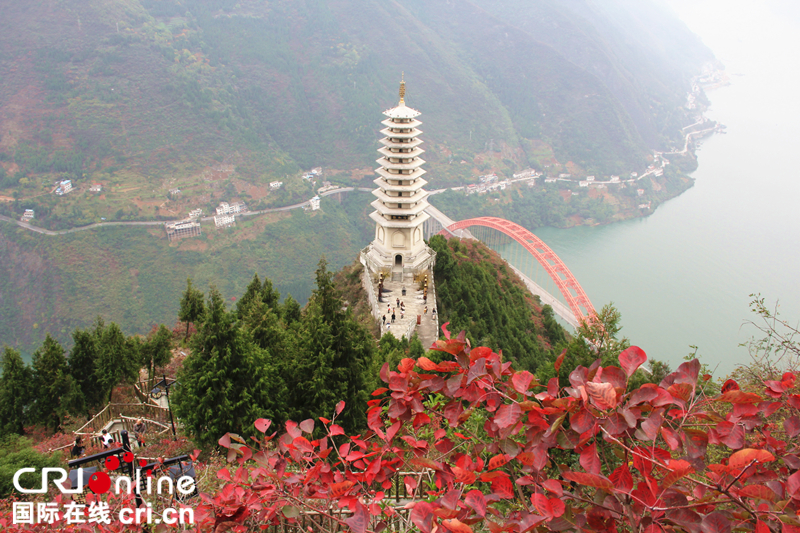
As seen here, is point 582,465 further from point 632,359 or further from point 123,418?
point 123,418

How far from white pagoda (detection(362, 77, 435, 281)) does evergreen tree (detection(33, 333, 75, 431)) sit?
40.0 feet

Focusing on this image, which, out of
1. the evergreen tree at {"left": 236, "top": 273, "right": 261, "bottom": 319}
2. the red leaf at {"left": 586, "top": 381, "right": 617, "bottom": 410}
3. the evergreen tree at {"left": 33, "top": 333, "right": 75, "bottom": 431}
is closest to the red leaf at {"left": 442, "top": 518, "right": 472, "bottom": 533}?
the red leaf at {"left": 586, "top": 381, "right": 617, "bottom": 410}

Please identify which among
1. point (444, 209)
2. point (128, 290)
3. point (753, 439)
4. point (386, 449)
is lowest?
point (753, 439)

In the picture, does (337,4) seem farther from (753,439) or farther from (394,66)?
(753,439)

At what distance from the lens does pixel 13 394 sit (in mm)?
13680

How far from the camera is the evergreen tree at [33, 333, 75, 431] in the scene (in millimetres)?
13695

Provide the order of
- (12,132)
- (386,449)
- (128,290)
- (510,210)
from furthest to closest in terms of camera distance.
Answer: (510,210) → (12,132) → (128,290) → (386,449)

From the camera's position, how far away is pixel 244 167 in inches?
3056

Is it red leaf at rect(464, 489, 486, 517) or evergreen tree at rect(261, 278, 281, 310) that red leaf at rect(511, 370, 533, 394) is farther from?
evergreen tree at rect(261, 278, 281, 310)

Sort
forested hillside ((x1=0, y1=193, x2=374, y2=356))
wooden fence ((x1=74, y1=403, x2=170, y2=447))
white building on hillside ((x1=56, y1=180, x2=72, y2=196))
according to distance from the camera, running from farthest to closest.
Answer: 1. white building on hillside ((x1=56, y1=180, x2=72, y2=196))
2. forested hillside ((x1=0, y1=193, x2=374, y2=356))
3. wooden fence ((x1=74, y1=403, x2=170, y2=447))

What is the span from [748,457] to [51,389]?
14930mm

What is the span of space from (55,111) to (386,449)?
84.3 meters

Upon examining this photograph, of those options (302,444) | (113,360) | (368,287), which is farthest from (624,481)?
(368,287)

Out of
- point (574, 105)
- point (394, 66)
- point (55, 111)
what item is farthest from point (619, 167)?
point (55, 111)
